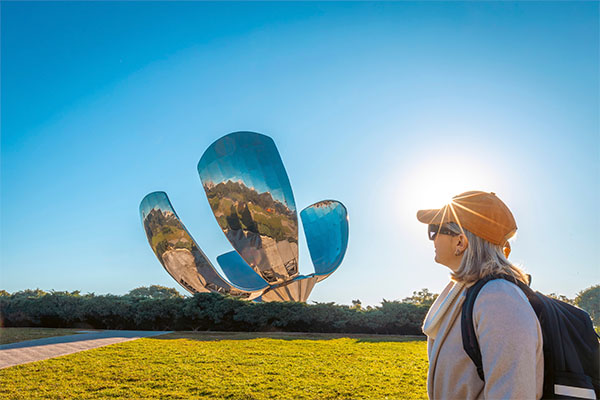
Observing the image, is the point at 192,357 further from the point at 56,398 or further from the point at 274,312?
the point at 274,312

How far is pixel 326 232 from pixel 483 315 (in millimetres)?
11513

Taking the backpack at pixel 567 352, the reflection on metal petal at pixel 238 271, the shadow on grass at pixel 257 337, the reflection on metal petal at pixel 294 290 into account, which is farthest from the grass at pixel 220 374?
the reflection on metal petal at pixel 238 271

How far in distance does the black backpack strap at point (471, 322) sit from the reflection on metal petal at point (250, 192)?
798 centimetres

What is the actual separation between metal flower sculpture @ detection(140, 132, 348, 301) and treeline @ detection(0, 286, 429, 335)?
0.98 metres

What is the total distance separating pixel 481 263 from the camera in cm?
143

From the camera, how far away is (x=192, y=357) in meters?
5.73

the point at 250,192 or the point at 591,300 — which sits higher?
the point at 250,192

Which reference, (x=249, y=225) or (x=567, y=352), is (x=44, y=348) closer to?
(x=249, y=225)

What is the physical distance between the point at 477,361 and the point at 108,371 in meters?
4.67

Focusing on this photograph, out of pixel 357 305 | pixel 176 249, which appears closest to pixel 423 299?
pixel 357 305

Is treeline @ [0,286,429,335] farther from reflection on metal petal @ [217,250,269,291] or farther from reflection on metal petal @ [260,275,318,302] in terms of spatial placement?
reflection on metal petal @ [217,250,269,291]

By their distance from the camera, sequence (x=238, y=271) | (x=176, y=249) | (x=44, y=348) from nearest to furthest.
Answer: (x=44, y=348), (x=176, y=249), (x=238, y=271)

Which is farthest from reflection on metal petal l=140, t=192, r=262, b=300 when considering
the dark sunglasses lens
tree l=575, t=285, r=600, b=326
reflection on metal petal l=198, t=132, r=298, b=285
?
the dark sunglasses lens

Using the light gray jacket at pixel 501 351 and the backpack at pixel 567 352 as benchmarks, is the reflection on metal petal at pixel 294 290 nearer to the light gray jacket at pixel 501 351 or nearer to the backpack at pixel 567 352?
the light gray jacket at pixel 501 351
